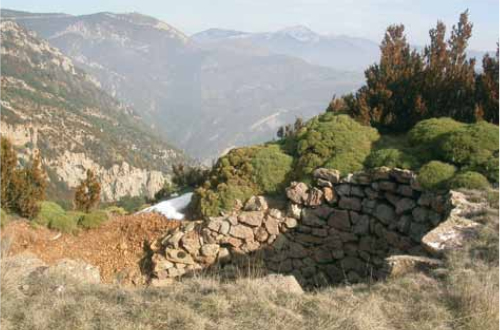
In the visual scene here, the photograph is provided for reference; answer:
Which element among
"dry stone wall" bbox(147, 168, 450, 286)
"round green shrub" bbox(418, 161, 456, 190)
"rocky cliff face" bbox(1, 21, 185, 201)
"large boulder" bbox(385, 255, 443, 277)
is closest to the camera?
"large boulder" bbox(385, 255, 443, 277)

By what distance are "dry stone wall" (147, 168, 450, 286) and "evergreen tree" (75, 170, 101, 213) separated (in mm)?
3892

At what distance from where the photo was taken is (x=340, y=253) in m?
9.84

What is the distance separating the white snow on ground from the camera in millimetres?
11328

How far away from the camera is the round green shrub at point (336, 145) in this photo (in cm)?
1052

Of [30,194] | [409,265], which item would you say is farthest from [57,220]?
[409,265]

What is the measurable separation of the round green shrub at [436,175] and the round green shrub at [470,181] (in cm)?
18

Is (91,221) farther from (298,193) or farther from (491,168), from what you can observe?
(491,168)

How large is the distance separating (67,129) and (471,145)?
102 metres

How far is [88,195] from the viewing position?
13.2m

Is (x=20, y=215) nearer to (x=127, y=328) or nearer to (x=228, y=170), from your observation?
(x=228, y=170)

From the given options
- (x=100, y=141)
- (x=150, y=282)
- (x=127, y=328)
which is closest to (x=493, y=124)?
(x=150, y=282)

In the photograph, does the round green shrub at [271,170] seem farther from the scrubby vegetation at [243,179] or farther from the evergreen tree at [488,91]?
the evergreen tree at [488,91]

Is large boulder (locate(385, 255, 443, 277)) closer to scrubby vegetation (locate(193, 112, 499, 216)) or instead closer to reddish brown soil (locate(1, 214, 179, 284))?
scrubby vegetation (locate(193, 112, 499, 216))

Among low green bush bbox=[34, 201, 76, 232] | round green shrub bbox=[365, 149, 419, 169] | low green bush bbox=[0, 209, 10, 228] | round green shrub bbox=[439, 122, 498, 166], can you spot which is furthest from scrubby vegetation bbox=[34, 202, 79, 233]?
round green shrub bbox=[439, 122, 498, 166]
